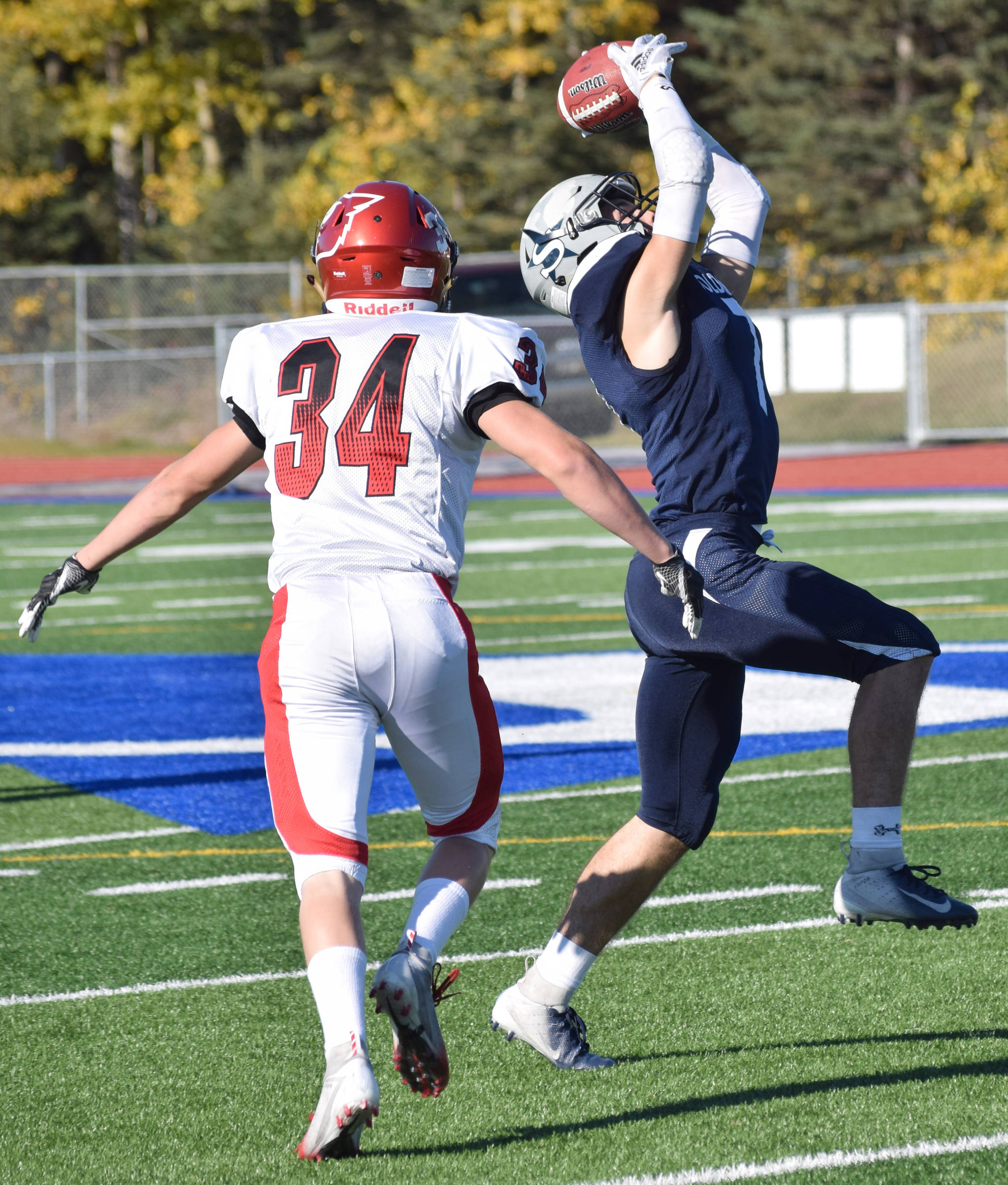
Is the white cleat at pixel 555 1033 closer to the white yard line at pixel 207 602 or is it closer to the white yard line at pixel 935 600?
the white yard line at pixel 935 600

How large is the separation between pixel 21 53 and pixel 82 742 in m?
39.7

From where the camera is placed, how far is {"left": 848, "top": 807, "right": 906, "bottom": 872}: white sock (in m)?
4.09

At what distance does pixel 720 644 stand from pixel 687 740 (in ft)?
0.82

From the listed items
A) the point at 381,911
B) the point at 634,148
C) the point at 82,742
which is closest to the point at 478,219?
the point at 634,148

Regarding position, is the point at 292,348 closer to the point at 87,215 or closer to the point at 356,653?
the point at 356,653

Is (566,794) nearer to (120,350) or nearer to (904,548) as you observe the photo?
(904,548)

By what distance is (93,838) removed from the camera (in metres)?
6.66

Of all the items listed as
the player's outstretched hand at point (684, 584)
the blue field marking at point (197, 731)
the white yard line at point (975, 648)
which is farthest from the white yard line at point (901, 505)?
the player's outstretched hand at point (684, 584)

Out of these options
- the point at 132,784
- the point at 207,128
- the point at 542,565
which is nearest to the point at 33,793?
the point at 132,784

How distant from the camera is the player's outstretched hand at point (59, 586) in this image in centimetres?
409

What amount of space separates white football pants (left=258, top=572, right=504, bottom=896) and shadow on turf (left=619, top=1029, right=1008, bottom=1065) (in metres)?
1.02

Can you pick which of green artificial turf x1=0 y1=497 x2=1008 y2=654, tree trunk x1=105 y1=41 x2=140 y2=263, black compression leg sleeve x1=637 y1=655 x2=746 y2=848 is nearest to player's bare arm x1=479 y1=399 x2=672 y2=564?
black compression leg sleeve x1=637 y1=655 x2=746 y2=848

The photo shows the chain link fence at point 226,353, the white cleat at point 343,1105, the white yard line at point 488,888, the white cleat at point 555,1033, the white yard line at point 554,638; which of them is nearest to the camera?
the white cleat at point 343,1105

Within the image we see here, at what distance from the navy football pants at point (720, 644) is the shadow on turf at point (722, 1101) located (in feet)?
1.89
